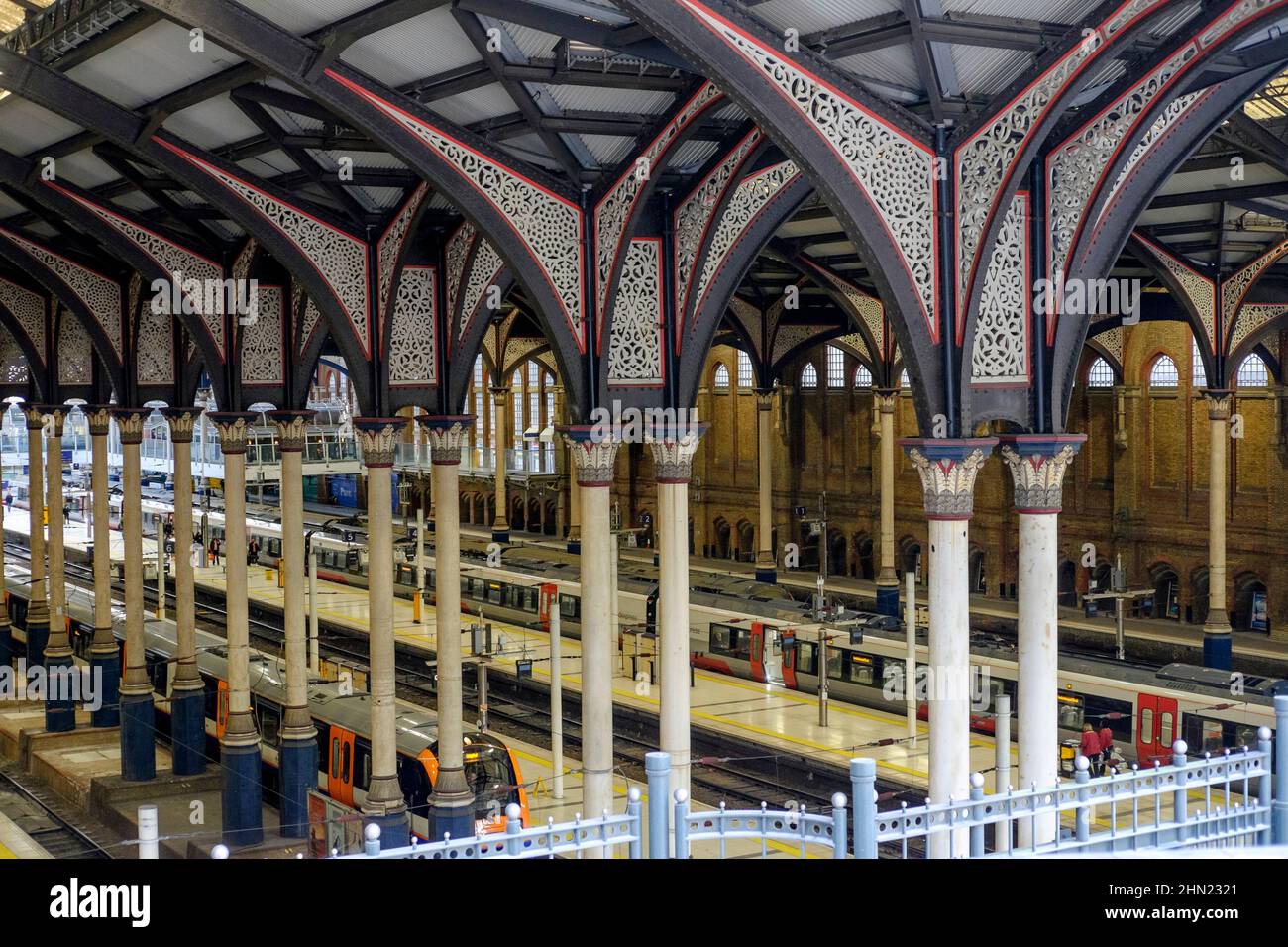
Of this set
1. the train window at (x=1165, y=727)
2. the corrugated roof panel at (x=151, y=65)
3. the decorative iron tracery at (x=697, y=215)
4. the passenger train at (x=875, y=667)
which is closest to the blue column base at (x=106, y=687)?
the passenger train at (x=875, y=667)

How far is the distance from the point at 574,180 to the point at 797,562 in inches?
1007

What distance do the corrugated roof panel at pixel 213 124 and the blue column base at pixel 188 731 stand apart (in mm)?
9385

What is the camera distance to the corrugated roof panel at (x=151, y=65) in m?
12.0

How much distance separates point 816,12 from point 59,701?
1908 cm

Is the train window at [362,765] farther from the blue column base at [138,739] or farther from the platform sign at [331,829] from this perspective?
the blue column base at [138,739]

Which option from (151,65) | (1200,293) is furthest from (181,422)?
(1200,293)

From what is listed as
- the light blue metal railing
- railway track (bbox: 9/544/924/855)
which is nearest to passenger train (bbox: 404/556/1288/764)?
railway track (bbox: 9/544/924/855)

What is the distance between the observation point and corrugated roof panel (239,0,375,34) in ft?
34.2

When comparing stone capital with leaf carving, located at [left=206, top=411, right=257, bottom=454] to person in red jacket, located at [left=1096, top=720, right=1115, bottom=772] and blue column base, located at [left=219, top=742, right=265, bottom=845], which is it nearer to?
blue column base, located at [left=219, top=742, right=265, bottom=845]

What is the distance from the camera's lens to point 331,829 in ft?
52.6

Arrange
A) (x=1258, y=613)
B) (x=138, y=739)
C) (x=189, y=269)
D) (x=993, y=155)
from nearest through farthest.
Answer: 1. (x=993, y=155)
2. (x=189, y=269)
3. (x=138, y=739)
4. (x=1258, y=613)

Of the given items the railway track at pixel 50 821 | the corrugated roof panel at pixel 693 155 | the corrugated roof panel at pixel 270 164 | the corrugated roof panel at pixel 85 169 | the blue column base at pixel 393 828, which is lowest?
the railway track at pixel 50 821

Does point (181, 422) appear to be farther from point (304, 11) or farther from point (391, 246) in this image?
point (304, 11)
